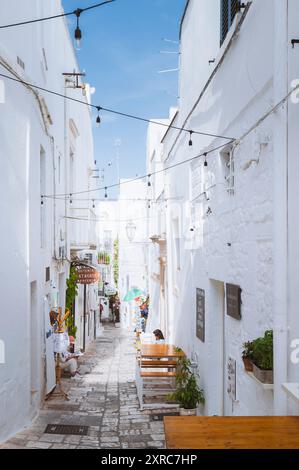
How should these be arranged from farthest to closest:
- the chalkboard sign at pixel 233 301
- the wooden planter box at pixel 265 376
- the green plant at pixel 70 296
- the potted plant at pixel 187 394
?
the green plant at pixel 70 296, the potted plant at pixel 187 394, the chalkboard sign at pixel 233 301, the wooden planter box at pixel 265 376

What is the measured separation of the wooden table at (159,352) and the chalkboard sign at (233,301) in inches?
147

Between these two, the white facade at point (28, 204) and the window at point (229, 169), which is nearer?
the window at point (229, 169)

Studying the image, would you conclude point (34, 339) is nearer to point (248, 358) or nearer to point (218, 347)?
point (218, 347)

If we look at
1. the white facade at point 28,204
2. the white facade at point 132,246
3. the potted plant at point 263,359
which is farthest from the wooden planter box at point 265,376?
the white facade at point 132,246

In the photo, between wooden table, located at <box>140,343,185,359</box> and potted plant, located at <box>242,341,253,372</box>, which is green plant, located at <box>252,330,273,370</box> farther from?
wooden table, located at <box>140,343,185,359</box>

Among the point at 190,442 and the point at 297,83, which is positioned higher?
the point at 297,83

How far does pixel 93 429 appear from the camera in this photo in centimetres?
858

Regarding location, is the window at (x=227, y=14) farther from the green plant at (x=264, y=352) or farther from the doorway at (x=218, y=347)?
the green plant at (x=264, y=352)

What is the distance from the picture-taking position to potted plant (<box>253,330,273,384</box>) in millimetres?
4859

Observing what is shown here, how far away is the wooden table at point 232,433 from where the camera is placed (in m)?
3.49

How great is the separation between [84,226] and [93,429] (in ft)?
39.0
